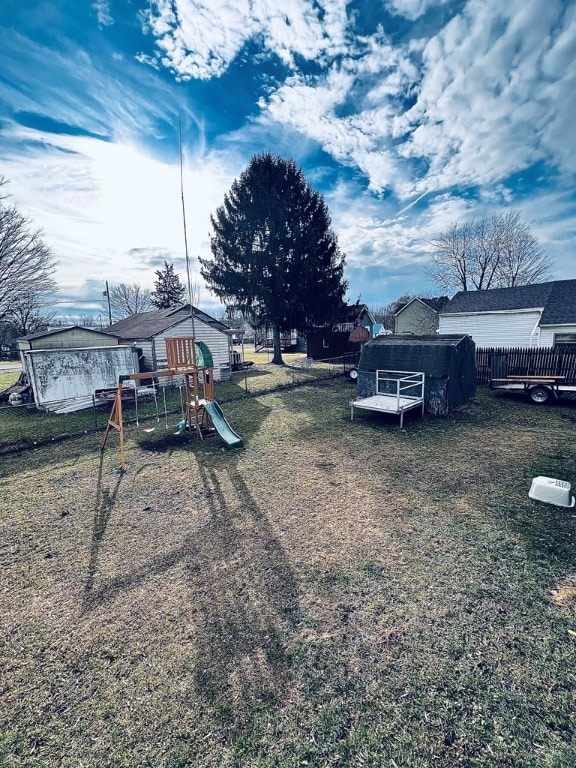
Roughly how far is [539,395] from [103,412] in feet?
57.1

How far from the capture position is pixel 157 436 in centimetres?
987

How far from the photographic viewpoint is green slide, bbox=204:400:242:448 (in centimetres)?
870

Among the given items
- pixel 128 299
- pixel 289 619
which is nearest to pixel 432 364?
pixel 289 619

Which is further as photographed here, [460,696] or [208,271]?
[208,271]

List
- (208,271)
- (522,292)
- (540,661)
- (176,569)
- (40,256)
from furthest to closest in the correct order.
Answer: (208,271)
(40,256)
(522,292)
(176,569)
(540,661)

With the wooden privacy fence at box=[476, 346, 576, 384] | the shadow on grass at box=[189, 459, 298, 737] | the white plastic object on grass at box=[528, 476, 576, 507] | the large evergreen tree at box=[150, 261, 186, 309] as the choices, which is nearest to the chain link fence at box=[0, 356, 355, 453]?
the shadow on grass at box=[189, 459, 298, 737]

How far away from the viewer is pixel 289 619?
11.1 feet

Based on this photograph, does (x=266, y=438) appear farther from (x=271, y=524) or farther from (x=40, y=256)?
(x=40, y=256)

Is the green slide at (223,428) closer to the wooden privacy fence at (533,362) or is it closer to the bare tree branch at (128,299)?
the wooden privacy fence at (533,362)

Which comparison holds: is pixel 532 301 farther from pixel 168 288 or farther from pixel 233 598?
pixel 168 288

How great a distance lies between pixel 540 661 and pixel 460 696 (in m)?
0.89

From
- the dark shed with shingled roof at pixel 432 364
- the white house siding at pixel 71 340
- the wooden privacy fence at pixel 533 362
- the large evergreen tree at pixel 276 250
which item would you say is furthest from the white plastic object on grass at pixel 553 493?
the large evergreen tree at pixel 276 250

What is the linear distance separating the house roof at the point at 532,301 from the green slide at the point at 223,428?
1760 cm

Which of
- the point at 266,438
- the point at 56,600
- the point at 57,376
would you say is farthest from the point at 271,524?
the point at 57,376
